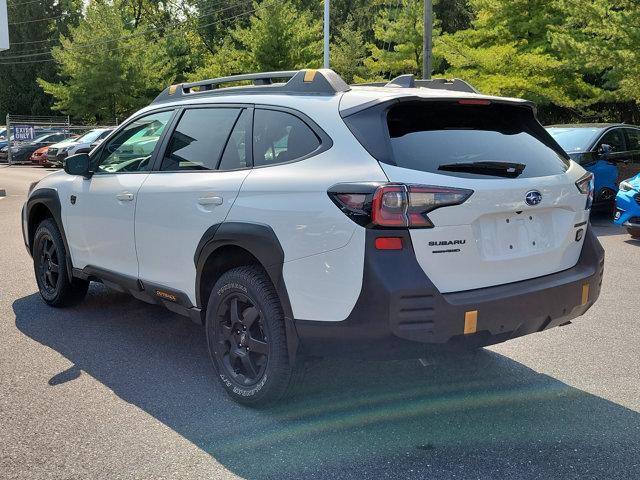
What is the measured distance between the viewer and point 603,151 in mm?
10672

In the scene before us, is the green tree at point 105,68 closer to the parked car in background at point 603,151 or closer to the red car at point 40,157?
the red car at point 40,157

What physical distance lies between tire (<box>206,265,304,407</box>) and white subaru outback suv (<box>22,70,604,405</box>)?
0.4 inches

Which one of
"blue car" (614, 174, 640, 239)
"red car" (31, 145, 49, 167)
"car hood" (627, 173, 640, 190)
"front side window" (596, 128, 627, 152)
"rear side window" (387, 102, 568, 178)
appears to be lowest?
"red car" (31, 145, 49, 167)

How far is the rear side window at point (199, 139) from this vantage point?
13.4 feet

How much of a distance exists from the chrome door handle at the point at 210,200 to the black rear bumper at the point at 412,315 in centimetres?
92

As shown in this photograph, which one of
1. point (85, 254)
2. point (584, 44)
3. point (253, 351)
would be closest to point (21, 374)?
point (85, 254)

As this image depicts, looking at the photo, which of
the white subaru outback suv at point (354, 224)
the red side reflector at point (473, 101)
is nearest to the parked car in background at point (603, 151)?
the white subaru outback suv at point (354, 224)

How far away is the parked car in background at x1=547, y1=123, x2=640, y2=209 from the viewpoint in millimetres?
10961

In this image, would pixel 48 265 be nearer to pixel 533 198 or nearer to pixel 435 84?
pixel 435 84

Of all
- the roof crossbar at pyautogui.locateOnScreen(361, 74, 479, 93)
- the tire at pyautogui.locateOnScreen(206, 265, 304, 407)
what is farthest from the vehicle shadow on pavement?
the roof crossbar at pyautogui.locateOnScreen(361, 74, 479, 93)

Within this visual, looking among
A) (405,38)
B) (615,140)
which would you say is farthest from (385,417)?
(405,38)

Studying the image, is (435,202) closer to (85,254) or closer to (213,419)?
(213,419)

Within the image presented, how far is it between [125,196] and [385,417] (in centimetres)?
237

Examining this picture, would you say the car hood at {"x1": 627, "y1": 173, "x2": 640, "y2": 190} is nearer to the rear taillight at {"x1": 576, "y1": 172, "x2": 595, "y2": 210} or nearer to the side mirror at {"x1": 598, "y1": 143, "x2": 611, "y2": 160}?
the side mirror at {"x1": 598, "y1": 143, "x2": 611, "y2": 160}
